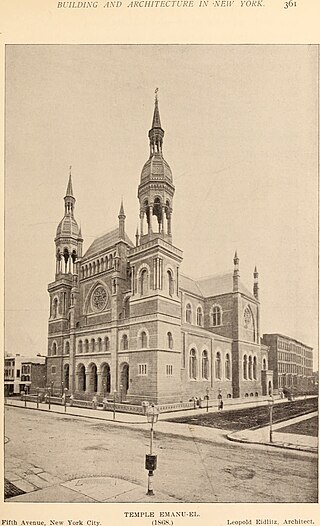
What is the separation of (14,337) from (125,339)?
909mm

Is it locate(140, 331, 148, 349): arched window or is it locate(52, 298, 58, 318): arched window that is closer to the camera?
locate(52, 298, 58, 318): arched window

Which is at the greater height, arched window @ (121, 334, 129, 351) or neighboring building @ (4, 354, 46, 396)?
arched window @ (121, 334, 129, 351)

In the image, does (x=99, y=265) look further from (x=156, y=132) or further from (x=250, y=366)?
(x=250, y=366)

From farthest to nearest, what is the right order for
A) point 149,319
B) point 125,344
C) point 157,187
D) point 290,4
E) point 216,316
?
point 216,316
point 125,344
point 149,319
point 157,187
point 290,4

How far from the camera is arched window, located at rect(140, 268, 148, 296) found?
12.6 ft

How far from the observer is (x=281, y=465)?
9.87 feet

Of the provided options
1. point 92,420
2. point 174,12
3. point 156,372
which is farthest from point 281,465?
point 174,12

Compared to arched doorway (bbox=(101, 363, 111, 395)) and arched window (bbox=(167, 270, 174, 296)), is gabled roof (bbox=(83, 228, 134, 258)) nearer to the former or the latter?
arched window (bbox=(167, 270, 174, 296))

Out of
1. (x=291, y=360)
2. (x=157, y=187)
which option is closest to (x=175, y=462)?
(x=291, y=360)

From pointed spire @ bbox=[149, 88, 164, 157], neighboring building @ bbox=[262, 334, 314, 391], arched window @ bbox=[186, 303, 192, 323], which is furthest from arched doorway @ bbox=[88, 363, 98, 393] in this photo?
pointed spire @ bbox=[149, 88, 164, 157]

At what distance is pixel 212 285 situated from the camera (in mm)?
3623

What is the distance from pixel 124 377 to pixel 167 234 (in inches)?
44.6

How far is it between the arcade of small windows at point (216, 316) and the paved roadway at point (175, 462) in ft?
3.17

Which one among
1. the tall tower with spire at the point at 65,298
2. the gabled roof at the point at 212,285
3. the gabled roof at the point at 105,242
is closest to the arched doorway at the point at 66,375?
the tall tower with spire at the point at 65,298
